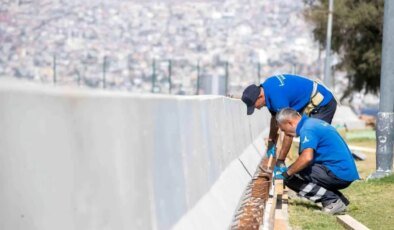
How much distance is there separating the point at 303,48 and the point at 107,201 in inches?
5668

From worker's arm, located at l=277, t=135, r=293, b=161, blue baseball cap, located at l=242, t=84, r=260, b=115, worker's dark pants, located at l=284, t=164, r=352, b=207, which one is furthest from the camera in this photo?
blue baseball cap, located at l=242, t=84, r=260, b=115

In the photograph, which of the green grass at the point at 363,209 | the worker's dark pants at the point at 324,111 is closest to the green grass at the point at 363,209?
the green grass at the point at 363,209

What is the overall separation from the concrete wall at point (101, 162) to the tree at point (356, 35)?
121 ft

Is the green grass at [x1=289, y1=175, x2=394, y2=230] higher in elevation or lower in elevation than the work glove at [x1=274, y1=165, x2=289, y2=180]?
lower

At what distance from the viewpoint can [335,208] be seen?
975cm

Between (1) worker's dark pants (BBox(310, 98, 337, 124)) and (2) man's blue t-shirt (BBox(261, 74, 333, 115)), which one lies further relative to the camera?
(1) worker's dark pants (BBox(310, 98, 337, 124))

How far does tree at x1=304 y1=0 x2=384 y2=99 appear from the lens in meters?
43.2

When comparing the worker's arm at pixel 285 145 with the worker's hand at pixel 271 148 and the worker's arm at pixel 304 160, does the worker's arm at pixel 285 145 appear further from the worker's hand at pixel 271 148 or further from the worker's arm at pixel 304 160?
the worker's hand at pixel 271 148

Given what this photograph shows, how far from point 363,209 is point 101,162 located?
682 cm

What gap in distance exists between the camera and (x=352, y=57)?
46.3 meters

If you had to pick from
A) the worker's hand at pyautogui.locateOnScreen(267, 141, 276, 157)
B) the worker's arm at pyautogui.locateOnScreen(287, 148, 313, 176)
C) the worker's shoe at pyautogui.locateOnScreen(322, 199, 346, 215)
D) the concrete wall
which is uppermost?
the concrete wall

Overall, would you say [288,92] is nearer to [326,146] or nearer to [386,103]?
[326,146]

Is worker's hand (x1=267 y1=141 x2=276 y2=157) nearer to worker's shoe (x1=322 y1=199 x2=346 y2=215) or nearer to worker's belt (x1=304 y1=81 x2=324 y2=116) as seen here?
worker's belt (x1=304 y1=81 x2=324 y2=116)

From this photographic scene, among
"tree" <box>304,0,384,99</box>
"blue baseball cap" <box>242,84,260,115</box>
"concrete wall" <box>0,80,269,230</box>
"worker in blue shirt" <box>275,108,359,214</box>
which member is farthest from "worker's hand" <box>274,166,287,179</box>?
"tree" <box>304,0,384,99</box>
